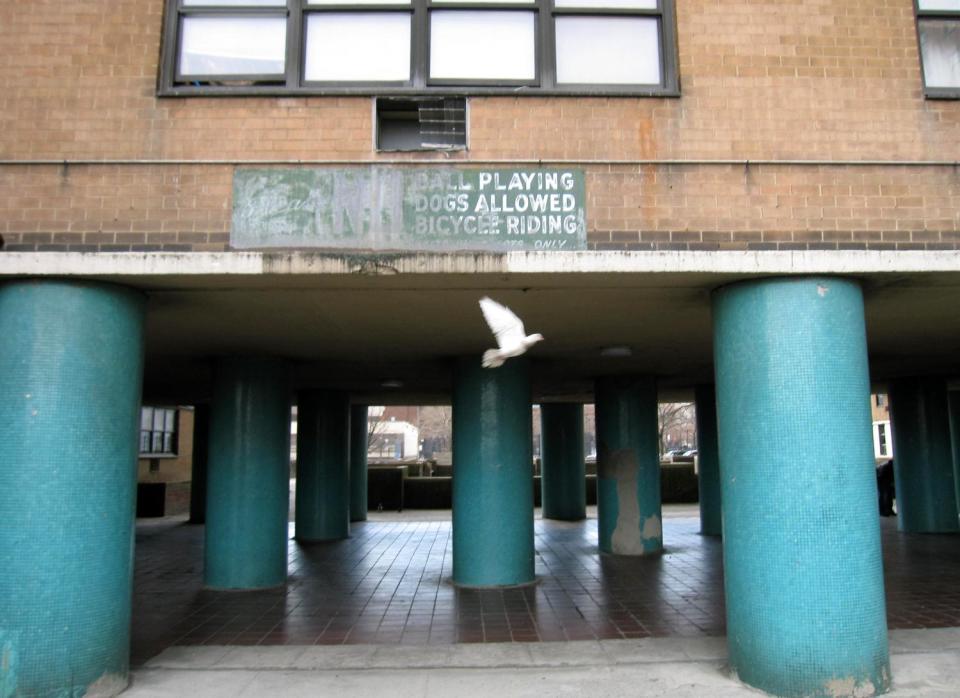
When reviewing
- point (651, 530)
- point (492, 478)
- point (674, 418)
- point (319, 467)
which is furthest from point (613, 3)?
point (674, 418)

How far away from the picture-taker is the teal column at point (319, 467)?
14492 mm

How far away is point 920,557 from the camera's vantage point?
11719 millimetres

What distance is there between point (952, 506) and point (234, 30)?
14.3m

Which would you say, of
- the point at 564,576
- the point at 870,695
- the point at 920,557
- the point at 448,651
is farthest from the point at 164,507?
the point at 870,695

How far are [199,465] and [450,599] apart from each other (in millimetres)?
11700

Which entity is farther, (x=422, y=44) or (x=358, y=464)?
(x=358, y=464)

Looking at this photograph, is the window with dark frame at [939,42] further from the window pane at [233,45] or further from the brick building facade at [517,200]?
the window pane at [233,45]

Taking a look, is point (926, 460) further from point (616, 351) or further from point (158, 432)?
point (158, 432)

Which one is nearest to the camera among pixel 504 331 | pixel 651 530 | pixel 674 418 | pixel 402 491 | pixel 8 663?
pixel 8 663

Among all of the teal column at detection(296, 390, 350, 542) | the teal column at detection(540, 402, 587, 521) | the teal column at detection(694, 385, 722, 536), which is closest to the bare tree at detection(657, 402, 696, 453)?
the teal column at detection(540, 402, 587, 521)

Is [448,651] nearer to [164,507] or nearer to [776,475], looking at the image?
[776,475]

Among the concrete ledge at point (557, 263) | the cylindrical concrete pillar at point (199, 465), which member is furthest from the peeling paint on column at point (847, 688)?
the cylindrical concrete pillar at point (199, 465)

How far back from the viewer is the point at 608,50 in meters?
6.55

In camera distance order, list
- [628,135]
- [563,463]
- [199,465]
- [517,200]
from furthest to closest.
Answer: [199,465]
[563,463]
[628,135]
[517,200]
